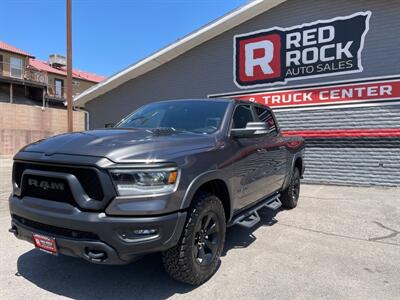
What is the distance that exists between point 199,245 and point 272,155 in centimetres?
228

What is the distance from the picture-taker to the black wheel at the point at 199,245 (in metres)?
3.12

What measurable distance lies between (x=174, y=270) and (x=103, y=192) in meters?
1.00

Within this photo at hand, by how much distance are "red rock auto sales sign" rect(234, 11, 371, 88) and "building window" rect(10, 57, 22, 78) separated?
97.3 feet

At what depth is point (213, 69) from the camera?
39.4ft

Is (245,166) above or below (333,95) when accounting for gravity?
below

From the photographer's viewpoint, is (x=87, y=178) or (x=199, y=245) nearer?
(x=87, y=178)

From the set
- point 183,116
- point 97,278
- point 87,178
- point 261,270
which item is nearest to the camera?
point 87,178

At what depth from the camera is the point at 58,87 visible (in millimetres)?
38594

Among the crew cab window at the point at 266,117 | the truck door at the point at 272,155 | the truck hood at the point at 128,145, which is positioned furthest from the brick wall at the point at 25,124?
the truck hood at the point at 128,145

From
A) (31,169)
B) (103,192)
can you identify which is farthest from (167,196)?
(31,169)

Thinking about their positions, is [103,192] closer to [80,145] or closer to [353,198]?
[80,145]

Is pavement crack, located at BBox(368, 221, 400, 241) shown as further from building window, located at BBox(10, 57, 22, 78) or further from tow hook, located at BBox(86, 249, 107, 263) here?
building window, located at BBox(10, 57, 22, 78)

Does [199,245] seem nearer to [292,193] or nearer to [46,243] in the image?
[46,243]

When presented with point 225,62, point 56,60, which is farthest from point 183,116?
point 56,60
